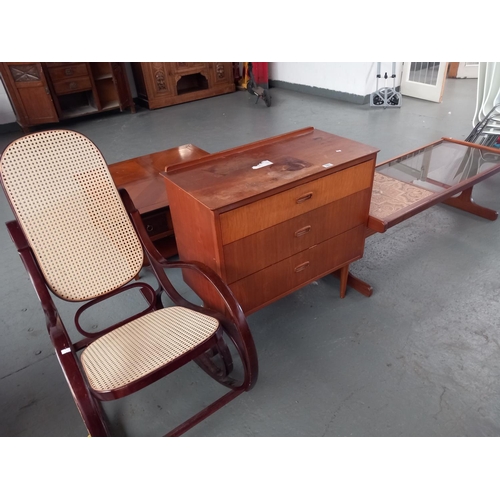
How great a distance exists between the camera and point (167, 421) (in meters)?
1.56

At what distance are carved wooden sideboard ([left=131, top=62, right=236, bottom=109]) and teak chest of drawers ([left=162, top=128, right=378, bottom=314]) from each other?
14.0ft

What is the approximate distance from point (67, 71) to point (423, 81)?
4611 mm

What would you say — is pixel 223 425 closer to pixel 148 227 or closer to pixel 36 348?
pixel 36 348

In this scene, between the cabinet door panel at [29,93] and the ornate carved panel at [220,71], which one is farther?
the ornate carved panel at [220,71]

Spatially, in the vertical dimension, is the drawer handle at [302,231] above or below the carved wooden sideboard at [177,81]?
above

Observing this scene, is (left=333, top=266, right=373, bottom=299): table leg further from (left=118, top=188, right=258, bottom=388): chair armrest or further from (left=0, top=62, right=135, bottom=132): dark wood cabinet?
(left=0, top=62, right=135, bottom=132): dark wood cabinet

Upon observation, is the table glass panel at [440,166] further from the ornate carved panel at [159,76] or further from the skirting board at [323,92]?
the ornate carved panel at [159,76]

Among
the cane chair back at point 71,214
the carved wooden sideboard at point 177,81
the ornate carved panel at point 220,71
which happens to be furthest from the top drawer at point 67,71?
the cane chair back at point 71,214

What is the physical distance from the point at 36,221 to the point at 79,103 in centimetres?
474

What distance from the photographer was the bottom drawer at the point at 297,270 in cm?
162

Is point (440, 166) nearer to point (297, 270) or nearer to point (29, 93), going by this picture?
point (297, 270)

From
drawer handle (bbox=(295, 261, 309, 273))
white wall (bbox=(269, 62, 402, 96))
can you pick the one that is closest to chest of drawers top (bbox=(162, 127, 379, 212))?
drawer handle (bbox=(295, 261, 309, 273))

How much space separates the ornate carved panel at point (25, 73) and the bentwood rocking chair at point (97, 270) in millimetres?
3761

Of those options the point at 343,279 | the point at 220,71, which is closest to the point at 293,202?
the point at 343,279
